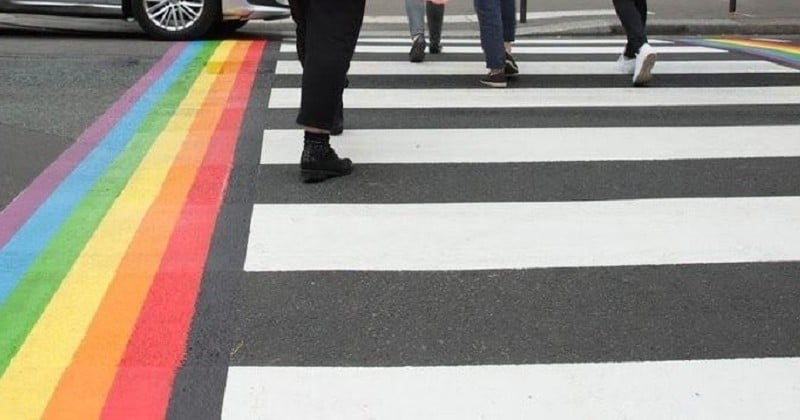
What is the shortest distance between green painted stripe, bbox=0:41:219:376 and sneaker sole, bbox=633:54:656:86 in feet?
10.5

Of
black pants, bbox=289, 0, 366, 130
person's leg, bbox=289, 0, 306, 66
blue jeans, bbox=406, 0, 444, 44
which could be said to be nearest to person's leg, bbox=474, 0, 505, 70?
blue jeans, bbox=406, 0, 444, 44

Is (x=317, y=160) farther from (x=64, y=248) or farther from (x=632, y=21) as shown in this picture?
(x=632, y=21)

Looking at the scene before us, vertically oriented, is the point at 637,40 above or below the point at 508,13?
below

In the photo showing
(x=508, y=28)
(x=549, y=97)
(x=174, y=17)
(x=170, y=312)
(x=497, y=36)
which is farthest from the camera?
(x=174, y=17)

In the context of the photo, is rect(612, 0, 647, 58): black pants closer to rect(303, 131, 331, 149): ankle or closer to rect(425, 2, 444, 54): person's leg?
rect(425, 2, 444, 54): person's leg

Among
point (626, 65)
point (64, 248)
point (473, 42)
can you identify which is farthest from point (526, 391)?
point (473, 42)

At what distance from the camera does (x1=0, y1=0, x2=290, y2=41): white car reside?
9.65 metres

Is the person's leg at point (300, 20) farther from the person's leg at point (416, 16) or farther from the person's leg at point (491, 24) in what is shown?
the person's leg at point (416, 16)

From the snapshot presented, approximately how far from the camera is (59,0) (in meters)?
9.80

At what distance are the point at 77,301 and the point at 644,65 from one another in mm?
4834

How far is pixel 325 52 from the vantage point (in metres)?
4.63

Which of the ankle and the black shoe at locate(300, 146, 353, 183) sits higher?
the ankle

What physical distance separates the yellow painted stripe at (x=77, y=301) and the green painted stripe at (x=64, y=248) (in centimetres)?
3

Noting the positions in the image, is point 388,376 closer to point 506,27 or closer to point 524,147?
point 524,147
